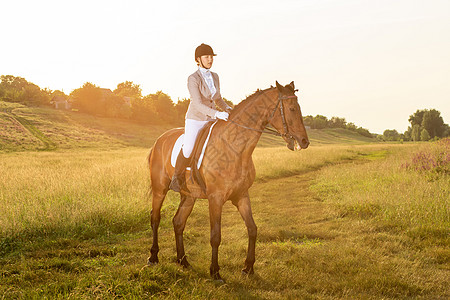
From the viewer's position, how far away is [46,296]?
13.9ft

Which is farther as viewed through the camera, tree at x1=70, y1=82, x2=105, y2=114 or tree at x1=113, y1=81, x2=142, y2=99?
tree at x1=113, y1=81, x2=142, y2=99

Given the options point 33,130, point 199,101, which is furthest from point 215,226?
point 33,130

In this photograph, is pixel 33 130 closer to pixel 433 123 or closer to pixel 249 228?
pixel 249 228

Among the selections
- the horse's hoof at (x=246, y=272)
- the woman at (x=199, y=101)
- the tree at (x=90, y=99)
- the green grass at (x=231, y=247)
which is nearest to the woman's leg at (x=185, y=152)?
the woman at (x=199, y=101)

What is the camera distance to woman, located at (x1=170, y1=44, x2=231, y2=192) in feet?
17.7

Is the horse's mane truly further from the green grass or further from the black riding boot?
the green grass

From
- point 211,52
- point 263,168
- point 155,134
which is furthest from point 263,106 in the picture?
point 155,134

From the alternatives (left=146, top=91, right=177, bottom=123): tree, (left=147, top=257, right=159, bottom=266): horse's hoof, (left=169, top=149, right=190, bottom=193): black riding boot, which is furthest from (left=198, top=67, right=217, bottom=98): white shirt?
(left=146, top=91, right=177, bottom=123): tree

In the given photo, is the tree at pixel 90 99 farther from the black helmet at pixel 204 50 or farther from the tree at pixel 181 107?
the black helmet at pixel 204 50

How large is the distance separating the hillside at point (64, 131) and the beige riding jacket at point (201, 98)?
1300 inches

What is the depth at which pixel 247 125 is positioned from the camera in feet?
16.8

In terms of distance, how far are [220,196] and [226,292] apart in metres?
1.45

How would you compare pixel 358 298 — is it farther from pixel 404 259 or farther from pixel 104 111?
pixel 104 111

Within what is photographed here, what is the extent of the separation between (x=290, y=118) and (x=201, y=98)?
171cm
